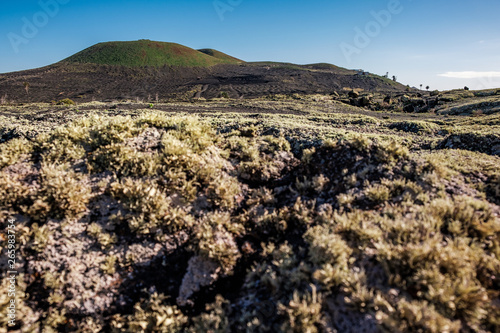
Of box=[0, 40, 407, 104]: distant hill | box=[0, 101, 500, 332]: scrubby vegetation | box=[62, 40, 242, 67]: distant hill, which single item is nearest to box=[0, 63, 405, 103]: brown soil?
box=[0, 40, 407, 104]: distant hill

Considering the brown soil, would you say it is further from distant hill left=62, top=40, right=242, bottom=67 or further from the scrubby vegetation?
the scrubby vegetation

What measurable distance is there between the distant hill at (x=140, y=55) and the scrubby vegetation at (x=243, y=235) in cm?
10737

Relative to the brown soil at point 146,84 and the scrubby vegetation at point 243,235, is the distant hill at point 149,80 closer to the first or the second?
the brown soil at point 146,84

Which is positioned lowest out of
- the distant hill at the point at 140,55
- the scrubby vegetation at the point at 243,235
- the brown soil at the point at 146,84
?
the scrubby vegetation at the point at 243,235

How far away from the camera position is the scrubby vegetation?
12.8 feet

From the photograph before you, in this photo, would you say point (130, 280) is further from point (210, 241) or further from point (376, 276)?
point (376, 276)

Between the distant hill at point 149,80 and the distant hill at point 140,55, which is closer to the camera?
the distant hill at point 149,80

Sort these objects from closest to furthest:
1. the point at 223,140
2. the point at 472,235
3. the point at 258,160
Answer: the point at 472,235 < the point at 258,160 < the point at 223,140

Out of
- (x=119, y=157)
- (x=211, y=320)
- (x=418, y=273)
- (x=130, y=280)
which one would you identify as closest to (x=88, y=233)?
(x=130, y=280)

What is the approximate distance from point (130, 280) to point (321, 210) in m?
4.54

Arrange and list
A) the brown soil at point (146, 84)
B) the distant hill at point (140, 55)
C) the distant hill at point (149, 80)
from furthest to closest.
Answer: the distant hill at point (140, 55)
the distant hill at point (149, 80)
the brown soil at point (146, 84)

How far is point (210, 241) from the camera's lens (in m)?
5.40

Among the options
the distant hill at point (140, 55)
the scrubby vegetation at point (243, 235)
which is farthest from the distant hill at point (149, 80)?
the scrubby vegetation at point (243, 235)

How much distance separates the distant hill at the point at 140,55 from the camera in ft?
331
